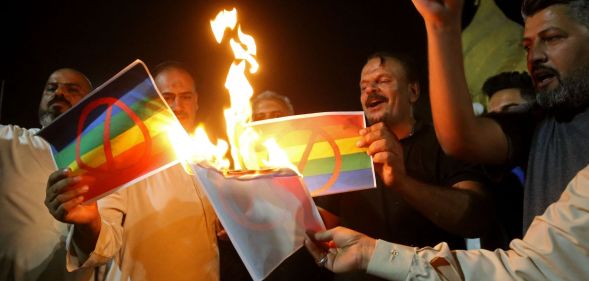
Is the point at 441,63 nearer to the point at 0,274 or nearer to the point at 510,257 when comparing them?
A: the point at 510,257

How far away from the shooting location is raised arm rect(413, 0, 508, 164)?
5.51 feet

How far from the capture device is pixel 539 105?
208 centimetres

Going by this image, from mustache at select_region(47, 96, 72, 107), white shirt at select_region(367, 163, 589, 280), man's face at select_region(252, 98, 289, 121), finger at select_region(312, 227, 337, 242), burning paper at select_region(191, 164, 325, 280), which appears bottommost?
white shirt at select_region(367, 163, 589, 280)

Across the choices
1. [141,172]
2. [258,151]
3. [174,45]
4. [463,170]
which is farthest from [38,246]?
[174,45]

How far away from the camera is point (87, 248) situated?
2379mm

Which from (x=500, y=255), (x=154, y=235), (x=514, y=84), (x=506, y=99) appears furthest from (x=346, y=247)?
(x=514, y=84)

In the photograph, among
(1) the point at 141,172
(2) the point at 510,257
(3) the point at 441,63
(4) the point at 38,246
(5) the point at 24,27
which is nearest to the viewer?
(2) the point at 510,257

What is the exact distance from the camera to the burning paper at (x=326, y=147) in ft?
7.30

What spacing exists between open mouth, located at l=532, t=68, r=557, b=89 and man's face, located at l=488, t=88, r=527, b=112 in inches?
76.8

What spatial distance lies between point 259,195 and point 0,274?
2.33 metres

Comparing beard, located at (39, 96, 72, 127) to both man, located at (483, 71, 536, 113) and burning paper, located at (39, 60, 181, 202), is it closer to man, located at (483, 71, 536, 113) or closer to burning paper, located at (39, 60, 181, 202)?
burning paper, located at (39, 60, 181, 202)

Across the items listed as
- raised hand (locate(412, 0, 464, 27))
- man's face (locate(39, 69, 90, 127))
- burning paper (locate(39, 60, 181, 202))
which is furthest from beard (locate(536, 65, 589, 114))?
man's face (locate(39, 69, 90, 127))

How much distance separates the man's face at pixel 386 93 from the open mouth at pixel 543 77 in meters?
0.94

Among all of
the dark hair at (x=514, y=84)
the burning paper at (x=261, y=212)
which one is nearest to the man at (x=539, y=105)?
the burning paper at (x=261, y=212)
